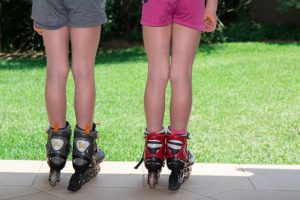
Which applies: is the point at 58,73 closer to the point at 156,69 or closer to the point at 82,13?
the point at 82,13

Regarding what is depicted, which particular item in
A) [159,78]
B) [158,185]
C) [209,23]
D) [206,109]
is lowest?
[206,109]

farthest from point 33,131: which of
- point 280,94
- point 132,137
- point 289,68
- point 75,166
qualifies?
point 289,68

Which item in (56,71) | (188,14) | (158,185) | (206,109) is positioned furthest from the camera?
(206,109)

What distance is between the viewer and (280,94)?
9195 millimetres

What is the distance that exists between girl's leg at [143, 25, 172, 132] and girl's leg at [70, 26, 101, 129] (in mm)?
352

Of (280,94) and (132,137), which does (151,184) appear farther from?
(280,94)

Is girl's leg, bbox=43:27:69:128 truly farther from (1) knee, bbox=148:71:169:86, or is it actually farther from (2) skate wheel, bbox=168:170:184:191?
(2) skate wheel, bbox=168:170:184:191

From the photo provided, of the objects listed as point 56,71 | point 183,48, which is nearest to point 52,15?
point 56,71

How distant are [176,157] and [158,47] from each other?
2.35ft

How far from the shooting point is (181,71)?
382 cm

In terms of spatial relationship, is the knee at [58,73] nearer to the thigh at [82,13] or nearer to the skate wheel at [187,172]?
the thigh at [82,13]

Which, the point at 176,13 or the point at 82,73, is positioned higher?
the point at 176,13

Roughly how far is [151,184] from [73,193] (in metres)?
0.50

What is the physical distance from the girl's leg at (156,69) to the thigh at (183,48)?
5cm
